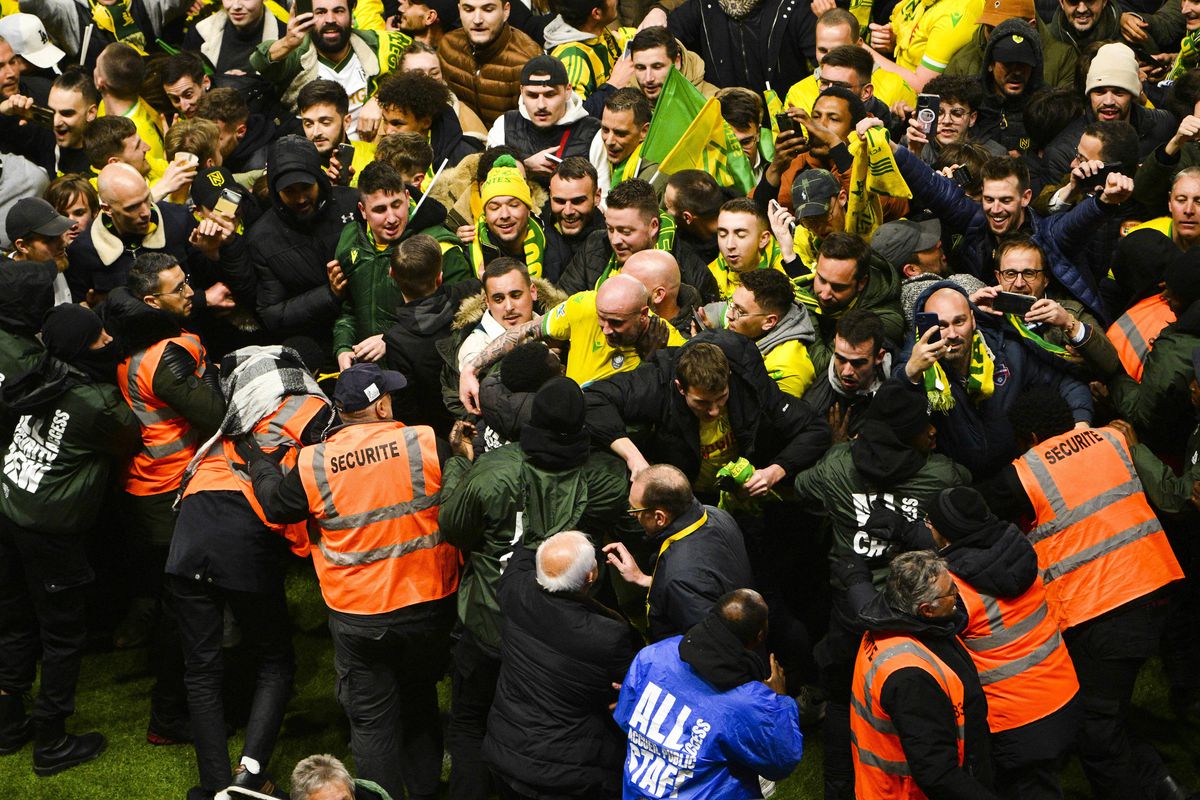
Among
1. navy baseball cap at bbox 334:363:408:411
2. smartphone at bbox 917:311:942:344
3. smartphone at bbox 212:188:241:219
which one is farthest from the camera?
smartphone at bbox 212:188:241:219

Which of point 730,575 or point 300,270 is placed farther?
point 300,270

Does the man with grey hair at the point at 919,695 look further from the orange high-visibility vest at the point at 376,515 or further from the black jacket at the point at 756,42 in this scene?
the black jacket at the point at 756,42

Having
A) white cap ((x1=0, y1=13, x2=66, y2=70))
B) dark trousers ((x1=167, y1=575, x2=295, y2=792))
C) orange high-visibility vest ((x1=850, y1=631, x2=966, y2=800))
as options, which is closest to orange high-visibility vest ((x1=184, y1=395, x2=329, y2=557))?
dark trousers ((x1=167, y1=575, x2=295, y2=792))

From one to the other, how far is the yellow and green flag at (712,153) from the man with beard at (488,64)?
1984 millimetres

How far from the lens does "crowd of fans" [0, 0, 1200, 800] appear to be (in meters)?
5.46

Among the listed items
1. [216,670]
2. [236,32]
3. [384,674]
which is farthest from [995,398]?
[236,32]

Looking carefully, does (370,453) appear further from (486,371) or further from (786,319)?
(786,319)

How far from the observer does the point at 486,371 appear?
655 cm

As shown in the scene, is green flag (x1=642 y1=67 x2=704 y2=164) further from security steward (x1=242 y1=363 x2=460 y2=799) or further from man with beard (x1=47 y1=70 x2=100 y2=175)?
man with beard (x1=47 y1=70 x2=100 y2=175)

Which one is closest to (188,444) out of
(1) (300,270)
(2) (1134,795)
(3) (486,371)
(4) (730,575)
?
(1) (300,270)

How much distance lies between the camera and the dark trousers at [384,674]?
6145 mm

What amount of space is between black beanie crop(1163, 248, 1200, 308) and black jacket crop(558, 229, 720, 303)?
2.24m

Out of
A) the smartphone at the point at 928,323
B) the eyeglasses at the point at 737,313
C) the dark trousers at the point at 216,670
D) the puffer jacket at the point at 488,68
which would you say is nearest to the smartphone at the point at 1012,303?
the smartphone at the point at 928,323

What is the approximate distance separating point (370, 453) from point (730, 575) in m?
1.63
